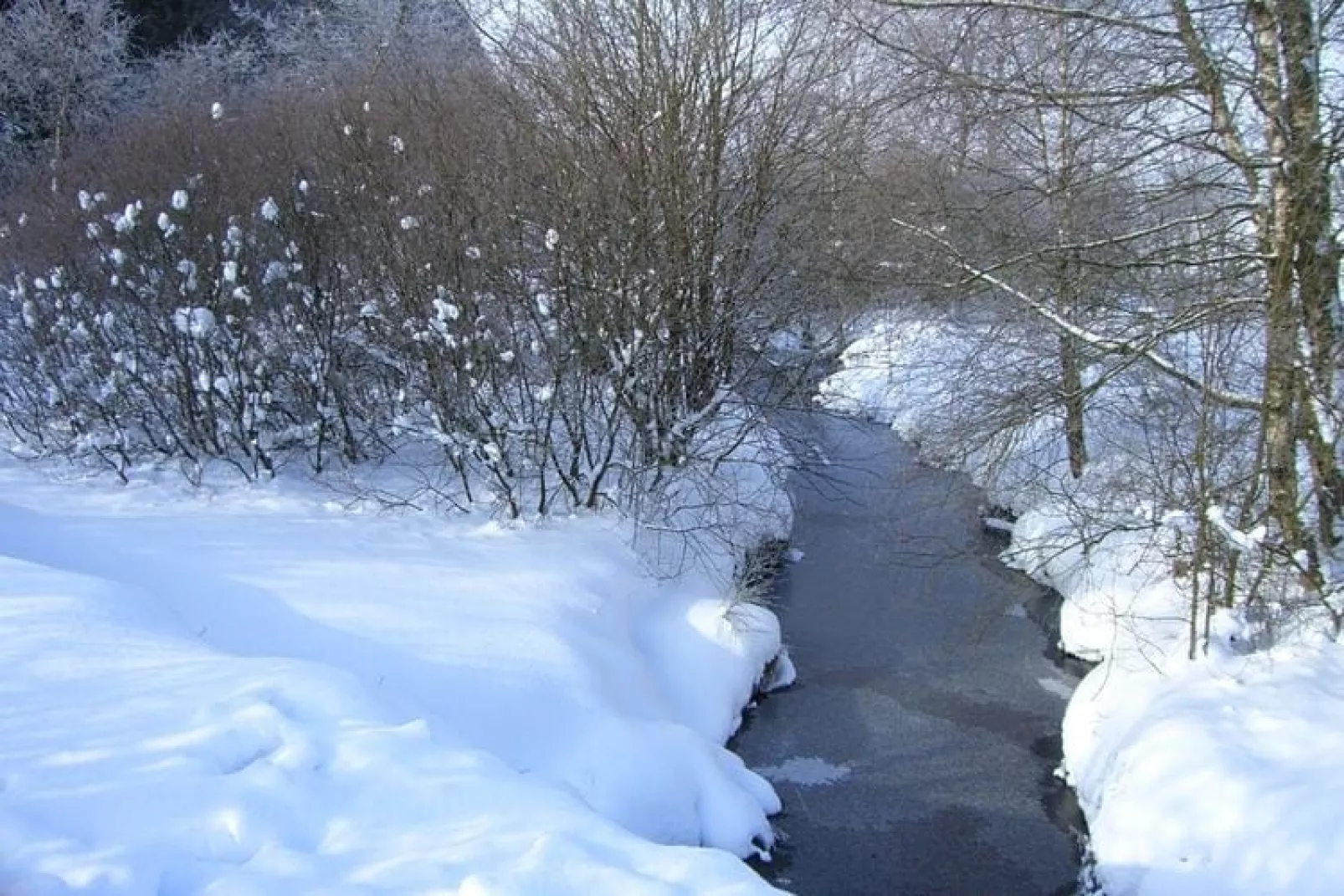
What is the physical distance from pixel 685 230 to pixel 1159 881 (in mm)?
6846

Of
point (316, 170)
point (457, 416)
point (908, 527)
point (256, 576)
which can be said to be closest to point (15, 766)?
point (256, 576)

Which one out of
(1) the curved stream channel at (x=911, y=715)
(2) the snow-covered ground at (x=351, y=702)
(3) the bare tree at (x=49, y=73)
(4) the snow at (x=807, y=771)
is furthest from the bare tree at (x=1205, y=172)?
(3) the bare tree at (x=49, y=73)

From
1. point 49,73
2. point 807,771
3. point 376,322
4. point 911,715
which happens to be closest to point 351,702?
point 807,771

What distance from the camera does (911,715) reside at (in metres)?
8.58

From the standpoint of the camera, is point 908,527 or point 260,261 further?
point 908,527

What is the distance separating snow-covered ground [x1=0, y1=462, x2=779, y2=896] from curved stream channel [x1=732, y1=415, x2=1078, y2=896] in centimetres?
45

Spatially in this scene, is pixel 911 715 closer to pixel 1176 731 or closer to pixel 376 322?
pixel 1176 731

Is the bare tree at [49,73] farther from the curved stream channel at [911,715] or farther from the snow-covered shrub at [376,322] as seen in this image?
the curved stream channel at [911,715]

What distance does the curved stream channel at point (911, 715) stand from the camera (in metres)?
6.75

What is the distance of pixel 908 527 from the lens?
40.1 ft

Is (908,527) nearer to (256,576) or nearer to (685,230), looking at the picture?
(685,230)

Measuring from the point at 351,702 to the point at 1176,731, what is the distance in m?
4.82

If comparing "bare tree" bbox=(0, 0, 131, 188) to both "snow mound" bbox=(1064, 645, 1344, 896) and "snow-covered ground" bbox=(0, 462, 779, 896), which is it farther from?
"snow mound" bbox=(1064, 645, 1344, 896)

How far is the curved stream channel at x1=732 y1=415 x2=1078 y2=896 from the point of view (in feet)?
22.1
